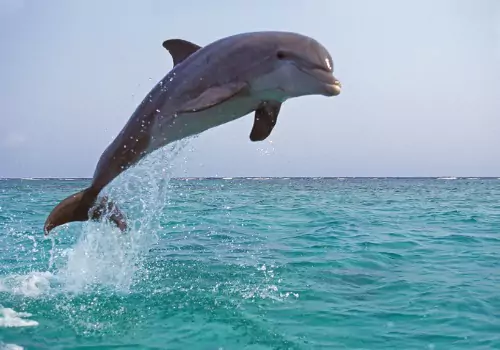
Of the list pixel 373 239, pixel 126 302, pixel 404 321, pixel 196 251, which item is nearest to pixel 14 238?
pixel 196 251

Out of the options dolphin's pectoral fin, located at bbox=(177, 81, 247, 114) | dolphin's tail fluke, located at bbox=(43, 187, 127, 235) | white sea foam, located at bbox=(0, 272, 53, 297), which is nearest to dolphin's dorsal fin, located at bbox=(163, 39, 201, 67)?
dolphin's pectoral fin, located at bbox=(177, 81, 247, 114)

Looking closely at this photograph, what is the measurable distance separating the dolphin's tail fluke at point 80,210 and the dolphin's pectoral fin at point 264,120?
7.42 ft

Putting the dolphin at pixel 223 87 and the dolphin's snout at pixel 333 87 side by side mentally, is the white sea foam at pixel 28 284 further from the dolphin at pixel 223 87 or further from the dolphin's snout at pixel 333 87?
the dolphin's snout at pixel 333 87

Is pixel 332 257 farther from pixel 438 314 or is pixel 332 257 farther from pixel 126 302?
pixel 126 302

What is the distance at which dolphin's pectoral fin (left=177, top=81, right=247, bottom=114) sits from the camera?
5.16m

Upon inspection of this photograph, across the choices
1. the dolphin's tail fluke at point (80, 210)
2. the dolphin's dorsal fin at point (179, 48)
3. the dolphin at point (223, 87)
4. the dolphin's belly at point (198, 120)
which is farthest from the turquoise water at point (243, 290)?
the dolphin's dorsal fin at point (179, 48)

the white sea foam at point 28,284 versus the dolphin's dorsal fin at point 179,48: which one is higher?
the dolphin's dorsal fin at point 179,48

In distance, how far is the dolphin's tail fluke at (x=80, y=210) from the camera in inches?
261

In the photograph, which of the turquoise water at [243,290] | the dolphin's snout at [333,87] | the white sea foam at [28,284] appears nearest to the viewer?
the dolphin's snout at [333,87]

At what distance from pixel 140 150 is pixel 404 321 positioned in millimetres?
3699

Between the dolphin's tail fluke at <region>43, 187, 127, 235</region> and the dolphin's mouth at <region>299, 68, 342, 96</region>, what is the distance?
10.4ft

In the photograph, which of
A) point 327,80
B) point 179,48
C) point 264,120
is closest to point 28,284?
point 179,48

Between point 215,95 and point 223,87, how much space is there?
0.12 m

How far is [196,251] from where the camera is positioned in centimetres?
1131
